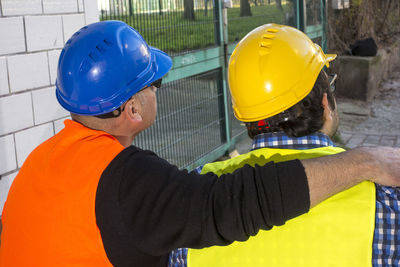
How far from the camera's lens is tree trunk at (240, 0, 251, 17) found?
6.45 meters

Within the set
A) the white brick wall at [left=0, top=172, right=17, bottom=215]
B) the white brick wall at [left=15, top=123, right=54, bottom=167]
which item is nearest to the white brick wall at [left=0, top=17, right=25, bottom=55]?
the white brick wall at [left=15, top=123, right=54, bottom=167]

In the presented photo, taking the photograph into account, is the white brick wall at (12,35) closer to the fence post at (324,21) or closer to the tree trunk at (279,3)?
the tree trunk at (279,3)

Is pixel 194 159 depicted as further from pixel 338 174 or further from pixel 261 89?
pixel 338 174

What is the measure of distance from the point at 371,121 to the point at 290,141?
7179 mm

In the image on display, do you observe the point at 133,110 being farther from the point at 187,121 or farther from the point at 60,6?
the point at 187,121

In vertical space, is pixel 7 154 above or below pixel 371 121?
above

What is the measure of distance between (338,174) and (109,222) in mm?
689

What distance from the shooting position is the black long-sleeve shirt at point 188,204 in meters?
1.52

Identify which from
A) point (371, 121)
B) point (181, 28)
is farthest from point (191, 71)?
point (371, 121)

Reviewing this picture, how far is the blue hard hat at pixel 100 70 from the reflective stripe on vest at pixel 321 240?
641 millimetres

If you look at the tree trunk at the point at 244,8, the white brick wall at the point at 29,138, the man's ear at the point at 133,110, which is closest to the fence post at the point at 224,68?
the tree trunk at the point at 244,8

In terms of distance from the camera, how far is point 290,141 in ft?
6.28

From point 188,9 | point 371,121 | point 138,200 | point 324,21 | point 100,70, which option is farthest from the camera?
point 324,21

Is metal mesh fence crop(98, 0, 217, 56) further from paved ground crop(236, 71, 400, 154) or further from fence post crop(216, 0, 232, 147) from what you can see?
paved ground crop(236, 71, 400, 154)
